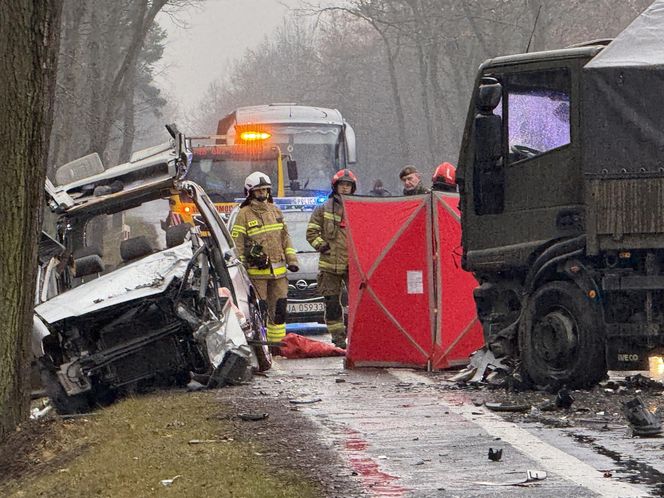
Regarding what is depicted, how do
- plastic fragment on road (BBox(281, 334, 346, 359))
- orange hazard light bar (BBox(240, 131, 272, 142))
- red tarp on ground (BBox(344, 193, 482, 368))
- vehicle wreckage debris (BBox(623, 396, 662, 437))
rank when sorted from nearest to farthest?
vehicle wreckage debris (BBox(623, 396, 662, 437)) < red tarp on ground (BBox(344, 193, 482, 368)) < plastic fragment on road (BBox(281, 334, 346, 359)) < orange hazard light bar (BBox(240, 131, 272, 142))

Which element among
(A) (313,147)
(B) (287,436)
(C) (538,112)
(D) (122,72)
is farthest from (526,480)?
(D) (122,72)

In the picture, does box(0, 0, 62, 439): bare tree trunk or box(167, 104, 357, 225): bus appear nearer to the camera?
box(0, 0, 62, 439): bare tree trunk

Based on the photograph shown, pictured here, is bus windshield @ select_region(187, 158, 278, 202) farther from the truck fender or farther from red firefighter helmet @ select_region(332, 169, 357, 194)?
the truck fender

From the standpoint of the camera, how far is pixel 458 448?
8.06 m

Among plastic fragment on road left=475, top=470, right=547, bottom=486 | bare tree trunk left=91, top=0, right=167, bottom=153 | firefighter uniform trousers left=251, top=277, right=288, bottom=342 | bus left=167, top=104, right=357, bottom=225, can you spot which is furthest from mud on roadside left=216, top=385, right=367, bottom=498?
bare tree trunk left=91, top=0, right=167, bottom=153

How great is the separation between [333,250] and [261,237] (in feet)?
2.80

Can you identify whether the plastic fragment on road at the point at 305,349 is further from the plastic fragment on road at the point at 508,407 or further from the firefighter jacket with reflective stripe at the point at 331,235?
the plastic fragment on road at the point at 508,407

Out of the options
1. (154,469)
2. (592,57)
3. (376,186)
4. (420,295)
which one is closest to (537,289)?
(592,57)

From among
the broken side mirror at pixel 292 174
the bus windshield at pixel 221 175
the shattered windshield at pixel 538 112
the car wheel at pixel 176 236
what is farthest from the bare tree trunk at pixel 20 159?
the broken side mirror at pixel 292 174

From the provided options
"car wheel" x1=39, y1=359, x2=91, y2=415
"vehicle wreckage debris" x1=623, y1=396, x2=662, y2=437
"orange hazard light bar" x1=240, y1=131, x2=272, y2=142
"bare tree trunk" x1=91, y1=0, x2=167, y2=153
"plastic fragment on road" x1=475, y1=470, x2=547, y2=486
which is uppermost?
"bare tree trunk" x1=91, y1=0, x2=167, y2=153

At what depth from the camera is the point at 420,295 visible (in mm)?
13703

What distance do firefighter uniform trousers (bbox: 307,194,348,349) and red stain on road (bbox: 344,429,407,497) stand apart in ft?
23.3

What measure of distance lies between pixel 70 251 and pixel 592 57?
475cm

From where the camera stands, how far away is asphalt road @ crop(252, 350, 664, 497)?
6664mm
